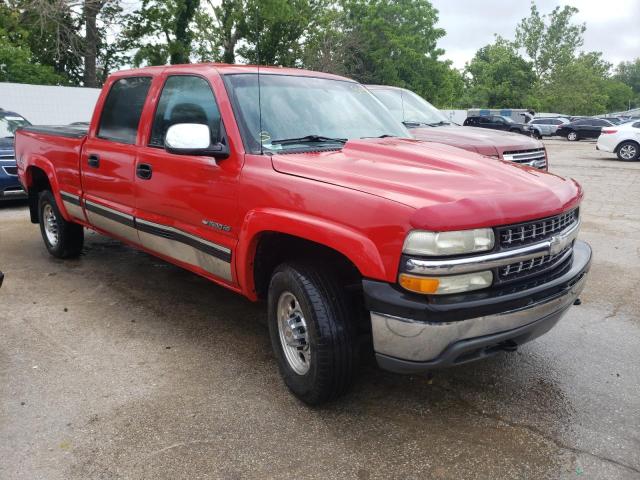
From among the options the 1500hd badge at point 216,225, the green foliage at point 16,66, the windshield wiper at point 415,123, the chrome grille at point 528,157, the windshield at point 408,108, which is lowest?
the 1500hd badge at point 216,225

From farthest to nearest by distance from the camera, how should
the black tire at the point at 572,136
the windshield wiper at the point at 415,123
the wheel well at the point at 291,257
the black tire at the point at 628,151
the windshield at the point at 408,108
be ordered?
1. the black tire at the point at 572,136
2. the black tire at the point at 628,151
3. the windshield at the point at 408,108
4. the windshield wiper at the point at 415,123
5. the wheel well at the point at 291,257

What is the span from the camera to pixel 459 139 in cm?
726

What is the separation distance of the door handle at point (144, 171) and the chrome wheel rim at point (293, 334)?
1.51 meters

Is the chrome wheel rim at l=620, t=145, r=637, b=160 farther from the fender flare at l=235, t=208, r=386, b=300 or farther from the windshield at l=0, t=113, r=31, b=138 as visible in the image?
the fender flare at l=235, t=208, r=386, b=300

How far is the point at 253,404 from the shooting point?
3184mm

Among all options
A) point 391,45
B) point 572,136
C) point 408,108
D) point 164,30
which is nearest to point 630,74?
point 391,45

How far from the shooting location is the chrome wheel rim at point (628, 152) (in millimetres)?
18797

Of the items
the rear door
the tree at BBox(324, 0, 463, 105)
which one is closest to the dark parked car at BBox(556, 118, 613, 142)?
the tree at BBox(324, 0, 463, 105)

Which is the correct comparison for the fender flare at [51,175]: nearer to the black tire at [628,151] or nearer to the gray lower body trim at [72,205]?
the gray lower body trim at [72,205]

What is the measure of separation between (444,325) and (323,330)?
0.63m

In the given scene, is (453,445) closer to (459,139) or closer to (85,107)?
(459,139)

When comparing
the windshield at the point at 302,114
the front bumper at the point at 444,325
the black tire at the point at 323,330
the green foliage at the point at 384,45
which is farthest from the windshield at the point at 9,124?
the green foliage at the point at 384,45

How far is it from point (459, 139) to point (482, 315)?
5.07 meters

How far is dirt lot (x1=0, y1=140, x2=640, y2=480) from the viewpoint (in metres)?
2.67
